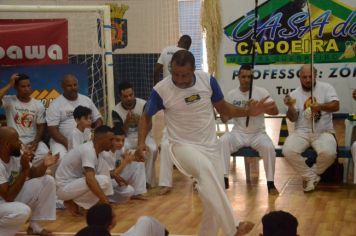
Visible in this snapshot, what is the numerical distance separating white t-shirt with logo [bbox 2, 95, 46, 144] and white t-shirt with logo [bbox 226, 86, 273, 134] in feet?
7.40

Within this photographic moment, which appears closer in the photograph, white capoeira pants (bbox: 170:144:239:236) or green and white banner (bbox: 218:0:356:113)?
white capoeira pants (bbox: 170:144:239:236)

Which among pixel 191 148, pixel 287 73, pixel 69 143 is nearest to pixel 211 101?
pixel 191 148

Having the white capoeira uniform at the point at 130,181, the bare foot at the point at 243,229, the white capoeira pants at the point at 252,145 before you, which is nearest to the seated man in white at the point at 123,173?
the white capoeira uniform at the point at 130,181

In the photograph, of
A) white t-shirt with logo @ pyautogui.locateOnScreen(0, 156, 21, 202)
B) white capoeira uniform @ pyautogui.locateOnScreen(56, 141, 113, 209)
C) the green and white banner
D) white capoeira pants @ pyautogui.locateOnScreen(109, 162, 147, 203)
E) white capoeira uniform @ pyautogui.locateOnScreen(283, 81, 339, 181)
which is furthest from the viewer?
the green and white banner

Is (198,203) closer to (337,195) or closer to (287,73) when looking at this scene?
(337,195)

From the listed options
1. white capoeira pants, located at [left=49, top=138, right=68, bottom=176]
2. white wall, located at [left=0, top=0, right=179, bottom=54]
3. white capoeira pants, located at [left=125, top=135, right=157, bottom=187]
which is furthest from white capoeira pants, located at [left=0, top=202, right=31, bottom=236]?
white wall, located at [left=0, top=0, right=179, bottom=54]

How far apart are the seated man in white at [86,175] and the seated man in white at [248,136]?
165 cm

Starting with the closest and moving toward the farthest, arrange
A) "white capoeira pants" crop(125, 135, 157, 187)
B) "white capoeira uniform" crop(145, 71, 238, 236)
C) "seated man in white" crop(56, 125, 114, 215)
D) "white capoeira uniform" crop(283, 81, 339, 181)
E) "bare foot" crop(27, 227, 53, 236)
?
"white capoeira uniform" crop(145, 71, 238, 236)
"bare foot" crop(27, 227, 53, 236)
"seated man in white" crop(56, 125, 114, 215)
"white capoeira uniform" crop(283, 81, 339, 181)
"white capoeira pants" crop(125, 135, 157, 187)

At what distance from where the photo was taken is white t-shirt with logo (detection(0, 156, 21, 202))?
4668mm

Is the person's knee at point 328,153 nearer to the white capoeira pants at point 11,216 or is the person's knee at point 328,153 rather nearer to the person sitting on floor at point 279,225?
the white capoeira pants at point 11,216

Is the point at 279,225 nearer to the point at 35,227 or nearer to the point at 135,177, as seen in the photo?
the point at 35,227

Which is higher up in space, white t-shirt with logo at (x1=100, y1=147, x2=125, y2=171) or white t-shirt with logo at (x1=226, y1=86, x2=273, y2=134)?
white t-shirt with logo at (x1=226, y1=86, x2=273, y2=134)

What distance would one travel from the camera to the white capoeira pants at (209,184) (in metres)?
4.27

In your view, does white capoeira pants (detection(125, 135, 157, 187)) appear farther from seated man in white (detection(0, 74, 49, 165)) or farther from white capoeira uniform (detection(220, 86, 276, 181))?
seated man in white (detection(0, 74, 49, 165))
